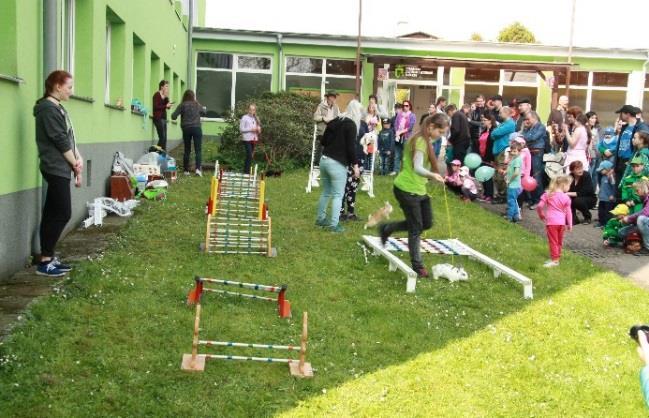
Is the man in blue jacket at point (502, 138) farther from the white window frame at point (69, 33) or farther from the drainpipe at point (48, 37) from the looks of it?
the drainpipe at point (48, 37)

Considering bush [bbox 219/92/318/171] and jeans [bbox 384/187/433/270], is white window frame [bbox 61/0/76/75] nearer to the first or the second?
jeans [bbox 384/187/433/270]

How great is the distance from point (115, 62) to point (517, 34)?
70603 mm

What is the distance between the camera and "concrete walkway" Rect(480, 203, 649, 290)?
972cm

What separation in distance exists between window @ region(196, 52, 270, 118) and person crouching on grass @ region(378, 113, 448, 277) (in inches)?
821

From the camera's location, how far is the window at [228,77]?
93.8ft

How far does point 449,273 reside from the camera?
848cm

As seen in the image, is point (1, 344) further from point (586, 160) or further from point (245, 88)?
point (245, 88)

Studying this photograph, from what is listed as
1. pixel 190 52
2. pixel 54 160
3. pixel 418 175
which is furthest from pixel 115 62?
pixel 190 52

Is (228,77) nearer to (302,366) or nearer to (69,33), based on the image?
(69,33)

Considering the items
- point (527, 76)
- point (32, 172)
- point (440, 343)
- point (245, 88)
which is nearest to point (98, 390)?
point (440, 343)

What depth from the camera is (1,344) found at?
514cm

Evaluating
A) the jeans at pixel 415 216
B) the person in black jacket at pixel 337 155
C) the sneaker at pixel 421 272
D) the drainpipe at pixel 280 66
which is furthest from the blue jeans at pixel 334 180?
the drainpipe at pixel 280 66

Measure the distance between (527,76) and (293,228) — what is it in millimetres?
20959

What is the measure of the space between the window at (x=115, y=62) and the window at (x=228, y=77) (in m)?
15.3
